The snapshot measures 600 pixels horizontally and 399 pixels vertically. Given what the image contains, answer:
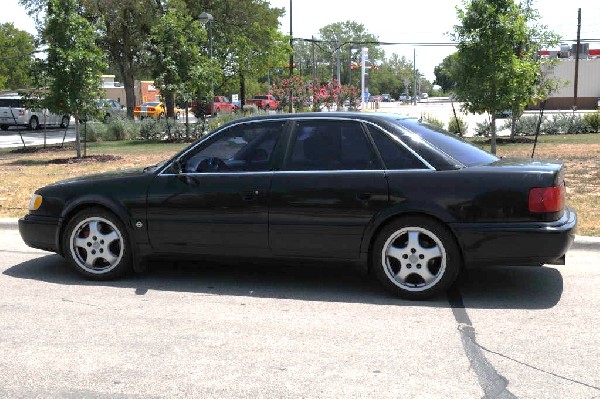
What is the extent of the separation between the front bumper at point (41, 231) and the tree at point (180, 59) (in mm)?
18403

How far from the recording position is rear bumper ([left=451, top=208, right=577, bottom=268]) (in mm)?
5129

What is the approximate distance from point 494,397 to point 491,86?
503 inches

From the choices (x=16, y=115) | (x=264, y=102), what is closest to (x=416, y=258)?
(x=16, y=115)

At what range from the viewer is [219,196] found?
5.80m

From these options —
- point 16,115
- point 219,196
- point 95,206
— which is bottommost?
point 95,206

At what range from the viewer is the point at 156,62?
25297 millimetres

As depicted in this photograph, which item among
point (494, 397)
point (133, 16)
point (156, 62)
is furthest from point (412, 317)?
point (133, 16)

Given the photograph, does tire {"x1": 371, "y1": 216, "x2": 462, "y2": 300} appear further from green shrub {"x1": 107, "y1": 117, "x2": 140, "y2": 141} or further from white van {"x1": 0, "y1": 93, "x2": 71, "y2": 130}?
white van {"x1": 0, "y1": 93, "x2": 71, "y2": 130}

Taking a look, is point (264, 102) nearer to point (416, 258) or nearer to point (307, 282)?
point (307, 282)

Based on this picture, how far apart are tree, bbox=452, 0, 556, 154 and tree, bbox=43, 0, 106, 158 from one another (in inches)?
376

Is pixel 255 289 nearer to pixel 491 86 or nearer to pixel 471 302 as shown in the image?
pixel 471 302

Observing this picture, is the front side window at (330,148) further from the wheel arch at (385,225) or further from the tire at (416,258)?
the tire at (416,258)

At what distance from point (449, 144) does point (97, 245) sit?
10.9ft

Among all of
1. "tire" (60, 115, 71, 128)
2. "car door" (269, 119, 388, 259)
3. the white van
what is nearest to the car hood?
"car door" (269, 119, 388, 259)
